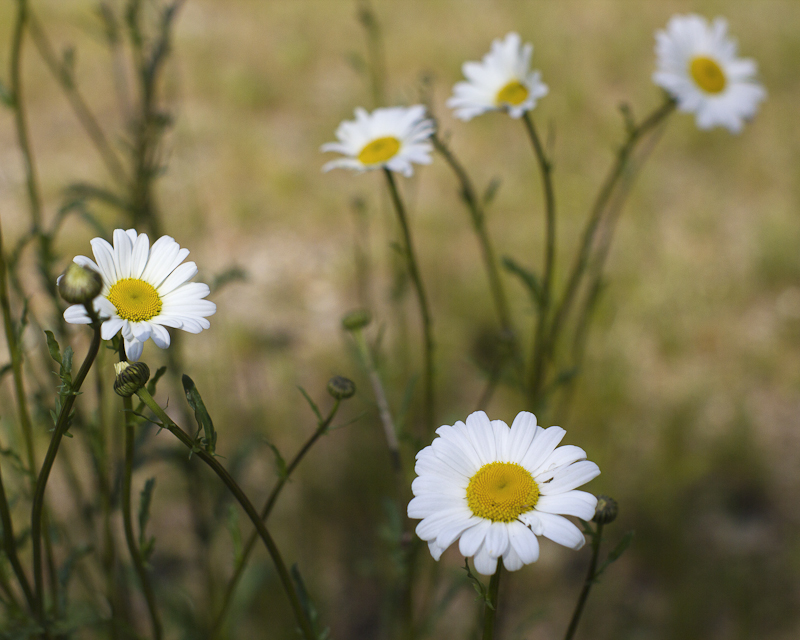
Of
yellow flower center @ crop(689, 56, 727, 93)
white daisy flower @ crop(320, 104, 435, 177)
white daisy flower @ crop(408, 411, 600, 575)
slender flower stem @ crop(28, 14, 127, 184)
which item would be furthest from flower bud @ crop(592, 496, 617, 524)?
slender flower stem @ crop(28, 14, 127, 184)

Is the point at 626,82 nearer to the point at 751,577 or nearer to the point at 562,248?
the point at 562,248

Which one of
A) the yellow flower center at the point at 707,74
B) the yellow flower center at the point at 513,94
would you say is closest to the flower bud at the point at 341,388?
the yellow flower center at the point at 513,94

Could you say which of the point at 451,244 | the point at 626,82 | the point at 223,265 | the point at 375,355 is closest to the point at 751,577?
the point at 375,355

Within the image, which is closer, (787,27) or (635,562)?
(635,562)

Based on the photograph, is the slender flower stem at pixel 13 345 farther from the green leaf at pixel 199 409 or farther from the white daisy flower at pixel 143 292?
the green leaf at pixel 199 409

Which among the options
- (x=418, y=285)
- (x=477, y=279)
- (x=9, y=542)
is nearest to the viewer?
(x=9, y=542)

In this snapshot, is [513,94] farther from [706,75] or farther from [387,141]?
[706,75]

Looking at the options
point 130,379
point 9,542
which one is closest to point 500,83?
point 130,379
